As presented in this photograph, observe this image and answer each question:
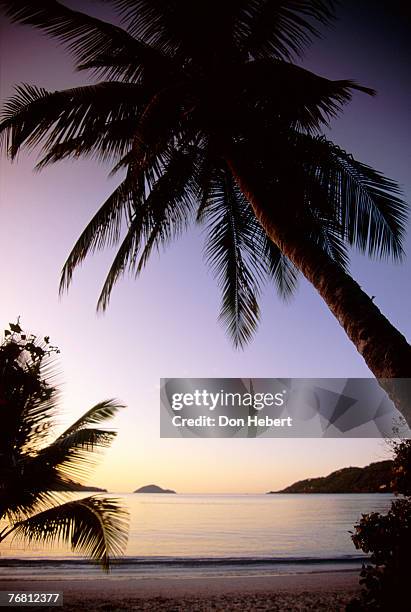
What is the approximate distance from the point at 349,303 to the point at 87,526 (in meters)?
3.49

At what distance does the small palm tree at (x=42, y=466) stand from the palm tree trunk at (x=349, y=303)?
2655mm

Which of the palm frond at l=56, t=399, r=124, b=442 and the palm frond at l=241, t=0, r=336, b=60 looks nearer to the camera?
the palm frond at l=241, t=0, r=336, b=60

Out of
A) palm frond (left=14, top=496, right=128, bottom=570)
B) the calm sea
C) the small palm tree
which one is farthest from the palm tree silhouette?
the calm sea

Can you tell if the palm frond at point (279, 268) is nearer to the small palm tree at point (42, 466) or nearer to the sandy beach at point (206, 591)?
the small palm tree at point (42, 466)

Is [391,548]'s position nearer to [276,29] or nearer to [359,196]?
[359,196]

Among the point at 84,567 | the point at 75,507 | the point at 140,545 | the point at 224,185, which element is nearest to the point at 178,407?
the point at 75,507

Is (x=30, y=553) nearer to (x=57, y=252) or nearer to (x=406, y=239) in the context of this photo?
(x=57, y=252)

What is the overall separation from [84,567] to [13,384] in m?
11.1

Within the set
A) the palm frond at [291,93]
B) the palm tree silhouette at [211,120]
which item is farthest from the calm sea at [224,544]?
the palm frond at [291,93]

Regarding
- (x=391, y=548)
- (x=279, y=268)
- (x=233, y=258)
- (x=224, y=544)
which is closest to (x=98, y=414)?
(x=233, y=258)

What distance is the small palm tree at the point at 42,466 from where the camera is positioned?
514cm

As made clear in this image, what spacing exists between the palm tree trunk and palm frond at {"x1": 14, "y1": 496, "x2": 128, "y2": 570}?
302cm

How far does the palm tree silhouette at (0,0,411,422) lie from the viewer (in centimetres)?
490

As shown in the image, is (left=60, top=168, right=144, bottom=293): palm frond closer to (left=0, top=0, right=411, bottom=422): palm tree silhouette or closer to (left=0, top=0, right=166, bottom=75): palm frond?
(left=0, top=0, right=411, bottom=422): palm tree silhouette
